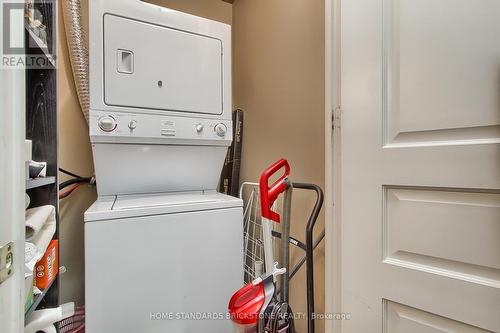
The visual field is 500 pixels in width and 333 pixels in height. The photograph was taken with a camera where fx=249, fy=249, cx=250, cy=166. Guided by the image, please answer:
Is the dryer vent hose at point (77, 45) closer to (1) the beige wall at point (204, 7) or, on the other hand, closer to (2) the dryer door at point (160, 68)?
(2) the dryer door at point (160, 68)

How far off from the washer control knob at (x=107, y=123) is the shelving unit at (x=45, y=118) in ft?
0.62

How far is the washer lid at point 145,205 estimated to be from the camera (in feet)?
3.39

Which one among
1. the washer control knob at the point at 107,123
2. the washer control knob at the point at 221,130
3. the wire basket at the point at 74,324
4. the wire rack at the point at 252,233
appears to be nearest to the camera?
the washer control knob at the point at 107,123

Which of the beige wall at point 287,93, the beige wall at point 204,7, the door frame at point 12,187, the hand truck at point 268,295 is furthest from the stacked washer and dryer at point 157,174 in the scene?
the beige wall at point 204,7

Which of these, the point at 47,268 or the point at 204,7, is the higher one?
the point at 204,7

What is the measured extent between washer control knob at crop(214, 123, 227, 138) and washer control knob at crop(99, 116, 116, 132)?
1.75ft

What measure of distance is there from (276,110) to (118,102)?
0.99 meters

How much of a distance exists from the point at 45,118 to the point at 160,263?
762mm

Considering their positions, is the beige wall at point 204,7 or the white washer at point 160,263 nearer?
the white washer at point 160,263

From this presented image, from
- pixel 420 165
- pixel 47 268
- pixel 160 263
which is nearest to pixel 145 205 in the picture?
pixel 160 263

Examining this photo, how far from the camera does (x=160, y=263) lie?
1.11m

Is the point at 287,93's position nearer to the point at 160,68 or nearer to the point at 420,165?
the point at 160,68

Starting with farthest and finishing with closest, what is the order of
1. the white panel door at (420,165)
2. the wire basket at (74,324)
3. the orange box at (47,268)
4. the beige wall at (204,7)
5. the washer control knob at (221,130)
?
the beige wall at (204,7), the washer control knob at (221,130), the wire basket at (74,324), the orange box at (47,268), the white panel door at (420,165)

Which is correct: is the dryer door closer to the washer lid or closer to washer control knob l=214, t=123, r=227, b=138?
washer control knob l=214, t=123, r=227, b=138
